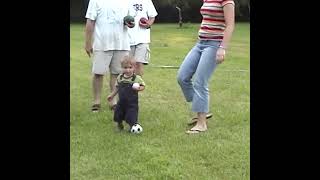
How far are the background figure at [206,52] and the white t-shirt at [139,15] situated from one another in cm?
179

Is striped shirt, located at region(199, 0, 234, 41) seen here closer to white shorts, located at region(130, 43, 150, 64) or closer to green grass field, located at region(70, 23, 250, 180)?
green grass field, located at region(70, 23, 250, 180)

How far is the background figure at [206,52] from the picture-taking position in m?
5.95

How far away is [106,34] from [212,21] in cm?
169

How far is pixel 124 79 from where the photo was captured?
21.0 ft

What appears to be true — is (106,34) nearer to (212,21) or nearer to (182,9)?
(212,21)

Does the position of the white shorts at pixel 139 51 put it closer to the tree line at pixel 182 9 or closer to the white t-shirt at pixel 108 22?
the white t-shirt at pixel 108 22

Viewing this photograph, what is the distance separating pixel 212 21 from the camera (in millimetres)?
6168

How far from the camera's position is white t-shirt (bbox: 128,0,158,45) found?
8.10m

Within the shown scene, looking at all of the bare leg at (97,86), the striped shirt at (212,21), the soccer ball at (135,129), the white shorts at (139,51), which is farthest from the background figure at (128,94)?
the white shorts at (139,51)

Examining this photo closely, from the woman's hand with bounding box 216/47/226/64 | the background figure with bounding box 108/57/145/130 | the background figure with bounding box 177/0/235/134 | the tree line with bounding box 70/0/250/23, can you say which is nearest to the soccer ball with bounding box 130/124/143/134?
the background figure with bounding box 108/57/145/130
